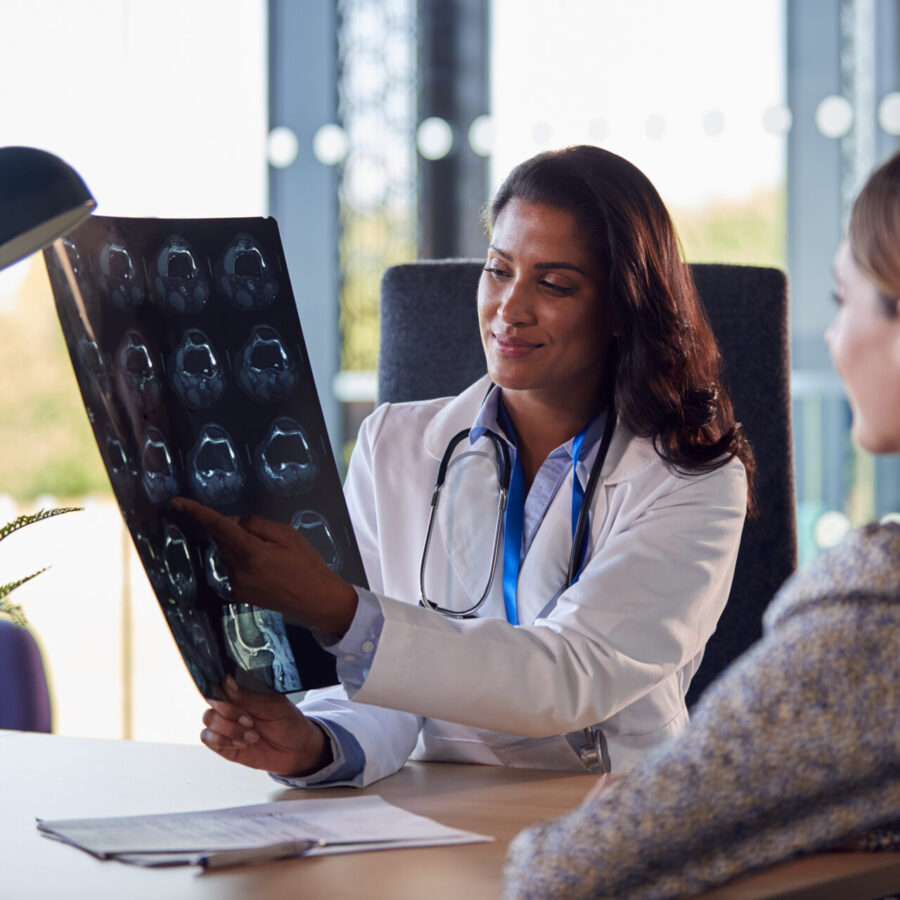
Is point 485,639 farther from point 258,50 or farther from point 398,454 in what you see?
point 258,50

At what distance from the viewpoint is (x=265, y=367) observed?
110 centimetres

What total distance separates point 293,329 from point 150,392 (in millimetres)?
164

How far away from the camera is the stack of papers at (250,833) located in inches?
35.9

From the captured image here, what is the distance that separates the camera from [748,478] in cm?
160

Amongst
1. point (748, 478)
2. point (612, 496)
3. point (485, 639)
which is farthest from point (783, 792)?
point (748, 478)

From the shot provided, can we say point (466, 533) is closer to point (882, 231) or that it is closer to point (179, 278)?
point (179, 278)

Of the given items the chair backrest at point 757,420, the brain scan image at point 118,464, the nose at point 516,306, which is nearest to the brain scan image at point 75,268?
the brain scan image at point 118,464

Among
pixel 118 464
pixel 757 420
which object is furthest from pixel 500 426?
pixel 118 464

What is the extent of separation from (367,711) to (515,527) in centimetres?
32

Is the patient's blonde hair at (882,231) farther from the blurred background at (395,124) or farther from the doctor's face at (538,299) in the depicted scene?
the blurred background at (395,124)

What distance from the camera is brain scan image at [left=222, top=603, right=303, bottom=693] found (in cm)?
107

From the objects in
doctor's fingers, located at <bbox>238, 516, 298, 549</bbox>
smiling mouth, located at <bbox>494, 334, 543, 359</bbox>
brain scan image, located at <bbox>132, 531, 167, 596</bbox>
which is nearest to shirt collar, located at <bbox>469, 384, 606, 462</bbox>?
smiling mouth, located at <bbox>494, 334, 543, 359</bbox>

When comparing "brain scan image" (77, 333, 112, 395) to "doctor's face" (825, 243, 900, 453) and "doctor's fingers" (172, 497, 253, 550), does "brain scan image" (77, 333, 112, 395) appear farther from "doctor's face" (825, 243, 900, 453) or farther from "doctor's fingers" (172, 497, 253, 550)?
"doctor's face" (825, 243, 900, 453)

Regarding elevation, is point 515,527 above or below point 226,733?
above
